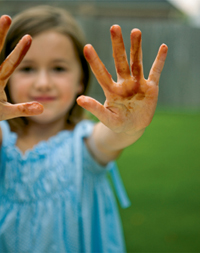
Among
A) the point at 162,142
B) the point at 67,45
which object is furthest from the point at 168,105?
the point at 67,45

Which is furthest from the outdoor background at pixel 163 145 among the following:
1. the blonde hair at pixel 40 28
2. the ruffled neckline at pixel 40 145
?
the blonde hair at pixel 40 28

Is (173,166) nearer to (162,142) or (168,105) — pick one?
(162,142)

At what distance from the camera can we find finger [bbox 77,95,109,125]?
0.78 meters

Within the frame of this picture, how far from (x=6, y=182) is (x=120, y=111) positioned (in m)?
0.70

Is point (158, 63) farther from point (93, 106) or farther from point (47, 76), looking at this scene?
point (47, 76)

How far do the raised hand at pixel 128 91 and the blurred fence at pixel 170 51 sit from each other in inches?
253

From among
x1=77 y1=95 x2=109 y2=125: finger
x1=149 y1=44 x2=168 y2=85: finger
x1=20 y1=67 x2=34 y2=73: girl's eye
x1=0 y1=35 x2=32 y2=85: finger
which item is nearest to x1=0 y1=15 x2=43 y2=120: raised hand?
x1=0 y1=35 x2=32 y2=85: finger

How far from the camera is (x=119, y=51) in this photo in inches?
32.1

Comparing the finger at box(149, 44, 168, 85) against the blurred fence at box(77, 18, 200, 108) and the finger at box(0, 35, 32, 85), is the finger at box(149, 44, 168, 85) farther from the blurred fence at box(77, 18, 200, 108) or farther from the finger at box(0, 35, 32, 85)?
the blurred fence at box(77, 18, 200, 108)

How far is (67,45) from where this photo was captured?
134cm

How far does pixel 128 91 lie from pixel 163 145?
3.38 m

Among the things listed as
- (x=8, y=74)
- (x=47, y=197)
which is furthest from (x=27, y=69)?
(x=47, y=197)

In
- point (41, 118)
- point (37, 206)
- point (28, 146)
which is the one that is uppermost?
point (41, 118)

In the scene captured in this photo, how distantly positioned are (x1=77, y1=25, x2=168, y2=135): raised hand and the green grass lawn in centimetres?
128
